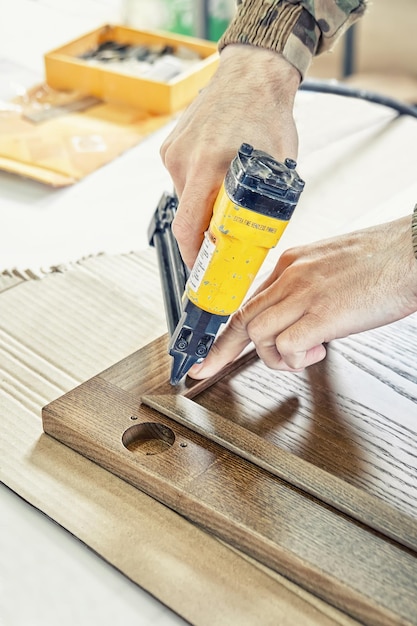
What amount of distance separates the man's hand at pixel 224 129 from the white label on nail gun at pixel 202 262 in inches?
3.3

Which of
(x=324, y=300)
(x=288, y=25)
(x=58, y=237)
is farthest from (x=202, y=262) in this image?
(x=58, y=237)

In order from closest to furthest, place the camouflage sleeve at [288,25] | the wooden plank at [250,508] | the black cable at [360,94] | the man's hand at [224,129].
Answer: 1. the wooden plank at [250,508]
2. the man's hand at [224,129]
3. the camouflage sleeve at [288,25]
4. the black cable at [360,94]

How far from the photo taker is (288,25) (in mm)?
1054

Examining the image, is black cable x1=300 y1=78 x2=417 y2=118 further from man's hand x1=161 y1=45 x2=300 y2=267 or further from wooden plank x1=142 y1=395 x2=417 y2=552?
wooden plank x1=142 y1=395 x2=417 y2=552

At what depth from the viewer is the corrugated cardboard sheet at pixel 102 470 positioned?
2.26ft

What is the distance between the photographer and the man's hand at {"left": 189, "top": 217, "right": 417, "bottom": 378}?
834 millimetres

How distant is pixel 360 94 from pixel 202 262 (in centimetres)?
96

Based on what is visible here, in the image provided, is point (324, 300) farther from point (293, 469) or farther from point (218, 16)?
point (218, 16)

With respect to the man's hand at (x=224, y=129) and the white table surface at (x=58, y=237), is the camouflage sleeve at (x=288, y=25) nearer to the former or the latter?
the man's hand at (x=224, y=129)

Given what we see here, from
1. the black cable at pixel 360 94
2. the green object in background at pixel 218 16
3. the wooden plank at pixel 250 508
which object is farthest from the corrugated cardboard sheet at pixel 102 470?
the green object in background at pixel 218 16

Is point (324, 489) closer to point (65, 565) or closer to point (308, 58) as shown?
point (65, 565)

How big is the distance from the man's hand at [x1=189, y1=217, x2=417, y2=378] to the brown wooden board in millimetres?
48

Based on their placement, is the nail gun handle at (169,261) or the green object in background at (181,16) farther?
the green object in background at (181,16)

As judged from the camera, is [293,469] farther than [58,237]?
No
